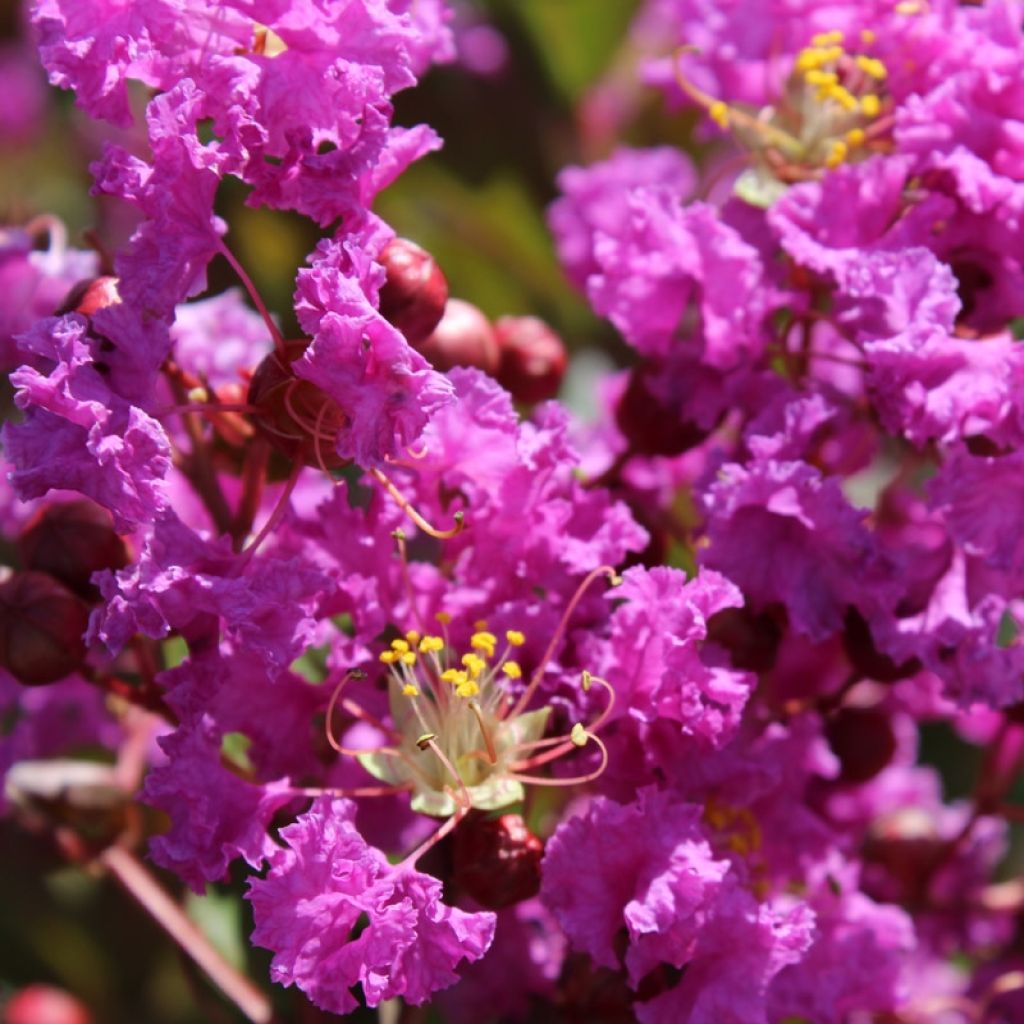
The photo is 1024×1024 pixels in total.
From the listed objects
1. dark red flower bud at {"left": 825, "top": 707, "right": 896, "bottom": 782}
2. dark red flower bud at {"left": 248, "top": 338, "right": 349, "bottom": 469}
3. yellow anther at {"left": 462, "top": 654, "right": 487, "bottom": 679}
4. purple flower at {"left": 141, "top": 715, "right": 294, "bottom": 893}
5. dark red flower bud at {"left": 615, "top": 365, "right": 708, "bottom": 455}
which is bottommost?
dark red flower bud at {"left": 825, "top": 707, "right": 896, "bottom": 782}

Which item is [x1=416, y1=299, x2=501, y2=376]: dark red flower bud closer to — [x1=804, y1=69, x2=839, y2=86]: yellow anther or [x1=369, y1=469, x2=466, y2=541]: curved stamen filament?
[x1=369, y1=469, x2=466, y2=541]: curved stamen filament

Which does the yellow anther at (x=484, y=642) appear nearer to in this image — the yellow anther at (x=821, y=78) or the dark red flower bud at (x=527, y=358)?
the dark red flower bud at (x=527, y=358)

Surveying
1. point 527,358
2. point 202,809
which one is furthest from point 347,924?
point 527,358

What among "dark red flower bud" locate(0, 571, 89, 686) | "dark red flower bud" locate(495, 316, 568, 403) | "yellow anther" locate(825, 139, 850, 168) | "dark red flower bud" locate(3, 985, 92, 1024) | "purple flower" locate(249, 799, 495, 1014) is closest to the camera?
"purple flower" locate(249, 799, 495, 1014)

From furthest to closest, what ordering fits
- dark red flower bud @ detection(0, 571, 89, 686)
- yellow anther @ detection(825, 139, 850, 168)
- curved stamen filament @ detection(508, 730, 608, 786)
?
yellow anther @ detection(825, 139, 850, 168), dark red flower bud @ detection(0, 571, 89, 686), curved stamen filament @ detection(508, 730, 608, 786)

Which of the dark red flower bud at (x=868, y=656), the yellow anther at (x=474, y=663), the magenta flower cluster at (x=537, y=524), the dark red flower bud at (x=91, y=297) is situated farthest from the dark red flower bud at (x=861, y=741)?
the dark red flower bud at (x=91, y=297)

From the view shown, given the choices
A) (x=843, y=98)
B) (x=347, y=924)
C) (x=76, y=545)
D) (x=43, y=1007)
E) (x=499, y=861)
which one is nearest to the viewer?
(x=347, y=924)

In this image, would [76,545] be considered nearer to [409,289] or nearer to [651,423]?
[409,289]

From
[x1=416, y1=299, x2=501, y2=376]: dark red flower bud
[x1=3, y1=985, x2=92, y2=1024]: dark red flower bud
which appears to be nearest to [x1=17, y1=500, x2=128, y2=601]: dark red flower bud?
[x1=416, y1=299, x2=501, y2=376]: dark red flower bud
